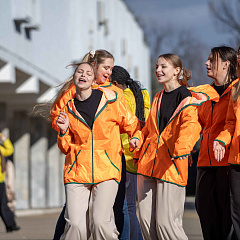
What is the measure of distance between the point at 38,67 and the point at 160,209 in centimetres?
1661

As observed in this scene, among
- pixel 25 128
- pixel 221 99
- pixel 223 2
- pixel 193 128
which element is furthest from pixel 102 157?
pixel 223 2

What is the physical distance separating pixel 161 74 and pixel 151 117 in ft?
1.35

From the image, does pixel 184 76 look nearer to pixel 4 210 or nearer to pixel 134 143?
pixel 134 143

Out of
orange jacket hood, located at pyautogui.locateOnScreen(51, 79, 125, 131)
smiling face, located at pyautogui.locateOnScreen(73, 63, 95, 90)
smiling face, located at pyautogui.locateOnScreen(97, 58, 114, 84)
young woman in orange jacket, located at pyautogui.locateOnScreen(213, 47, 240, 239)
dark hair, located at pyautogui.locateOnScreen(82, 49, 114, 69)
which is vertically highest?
dark hair, located at pyautogui.locateOnScreen(82, 49, 114, 69)

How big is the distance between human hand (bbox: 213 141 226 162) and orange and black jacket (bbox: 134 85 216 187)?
0.65 feet

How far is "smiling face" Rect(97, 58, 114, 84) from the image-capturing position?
7188 millimetres

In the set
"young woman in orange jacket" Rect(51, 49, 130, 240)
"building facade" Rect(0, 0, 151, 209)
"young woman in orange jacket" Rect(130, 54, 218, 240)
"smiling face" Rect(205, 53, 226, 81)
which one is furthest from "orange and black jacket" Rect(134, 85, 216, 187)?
"building facade" Rect(0, 0, 151, 209)

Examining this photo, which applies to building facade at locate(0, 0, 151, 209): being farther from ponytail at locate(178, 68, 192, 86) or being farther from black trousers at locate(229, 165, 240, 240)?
black trousers at locate(229, 165, 240, 240)

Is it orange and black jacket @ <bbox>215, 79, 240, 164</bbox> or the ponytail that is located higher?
the ponytail

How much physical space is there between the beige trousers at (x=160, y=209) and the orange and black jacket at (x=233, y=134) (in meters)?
0.57

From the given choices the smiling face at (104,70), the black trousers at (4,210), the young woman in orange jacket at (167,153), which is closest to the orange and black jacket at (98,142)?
the young woman in orange jacket at (167,153)

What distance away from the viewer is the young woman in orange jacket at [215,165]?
683cm

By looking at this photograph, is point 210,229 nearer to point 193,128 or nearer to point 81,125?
point 193,128

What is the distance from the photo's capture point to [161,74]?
675 cm
